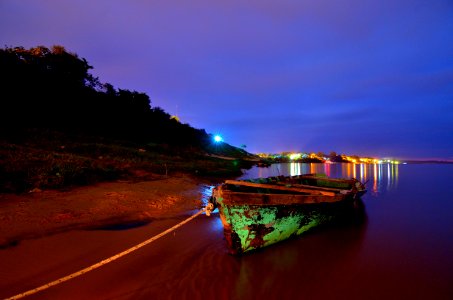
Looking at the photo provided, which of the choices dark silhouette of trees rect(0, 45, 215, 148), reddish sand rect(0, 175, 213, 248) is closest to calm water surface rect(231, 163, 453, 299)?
reddish sand rect(0, 175, 213, 248)

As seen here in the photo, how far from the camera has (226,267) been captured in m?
5.82

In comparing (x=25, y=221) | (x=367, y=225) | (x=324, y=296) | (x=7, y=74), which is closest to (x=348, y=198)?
(x=367, y=225)

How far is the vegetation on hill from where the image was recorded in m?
12.2

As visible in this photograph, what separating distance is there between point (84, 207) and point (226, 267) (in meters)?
5.82

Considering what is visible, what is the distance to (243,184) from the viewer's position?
7.91m

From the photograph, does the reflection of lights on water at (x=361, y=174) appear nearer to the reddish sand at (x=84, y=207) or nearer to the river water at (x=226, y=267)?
the reddish sand at (x=84, y=207)

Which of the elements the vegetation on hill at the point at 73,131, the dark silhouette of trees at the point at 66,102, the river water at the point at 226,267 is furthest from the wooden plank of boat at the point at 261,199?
the dark silhouette of trees at the point at 66,102

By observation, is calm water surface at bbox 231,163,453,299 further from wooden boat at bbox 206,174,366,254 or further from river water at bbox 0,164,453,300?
wooden boat at bbox 206,174,366,254

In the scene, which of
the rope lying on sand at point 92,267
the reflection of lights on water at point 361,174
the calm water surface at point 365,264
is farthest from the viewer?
the reflection of lights on water at point 361,174

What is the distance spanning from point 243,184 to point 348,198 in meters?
4.07

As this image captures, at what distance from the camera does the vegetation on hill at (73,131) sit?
40.1 ft

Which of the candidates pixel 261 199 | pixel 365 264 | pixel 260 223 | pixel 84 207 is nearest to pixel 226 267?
pixel 260 223

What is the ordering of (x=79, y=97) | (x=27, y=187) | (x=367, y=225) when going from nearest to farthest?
(x=27, y=187) → (x=367, y=225) → (x=79, y=97)

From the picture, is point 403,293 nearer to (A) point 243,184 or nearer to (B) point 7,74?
(A) point 243,184
